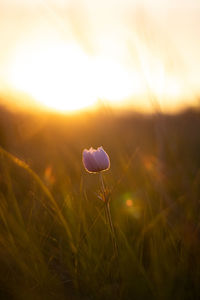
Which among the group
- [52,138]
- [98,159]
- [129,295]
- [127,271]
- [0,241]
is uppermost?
[52,138]

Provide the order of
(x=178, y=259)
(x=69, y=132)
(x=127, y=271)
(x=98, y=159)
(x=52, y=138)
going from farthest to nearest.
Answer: (x=69, y=132), (x=52, y=138), (x=98, y=159), (x=178, y=259), (x=127, y=271)

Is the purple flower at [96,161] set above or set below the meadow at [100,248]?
above

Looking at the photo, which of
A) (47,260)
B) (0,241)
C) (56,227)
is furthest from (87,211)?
(0,241)

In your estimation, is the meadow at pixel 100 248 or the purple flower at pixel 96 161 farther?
the purple flower at pixel 96 161

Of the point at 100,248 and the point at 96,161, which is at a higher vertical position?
the point at 96,161

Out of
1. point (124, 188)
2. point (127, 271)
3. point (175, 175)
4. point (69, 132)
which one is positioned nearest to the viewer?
point (127, 271)

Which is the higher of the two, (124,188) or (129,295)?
(124,188)

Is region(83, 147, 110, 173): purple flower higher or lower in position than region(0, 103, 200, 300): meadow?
higher

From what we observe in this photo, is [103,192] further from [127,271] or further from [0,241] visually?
[0,241]

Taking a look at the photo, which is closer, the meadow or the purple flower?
the meadow

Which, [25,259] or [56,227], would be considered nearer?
[25,259]

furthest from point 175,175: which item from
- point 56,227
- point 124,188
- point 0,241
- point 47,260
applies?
point 0,241
